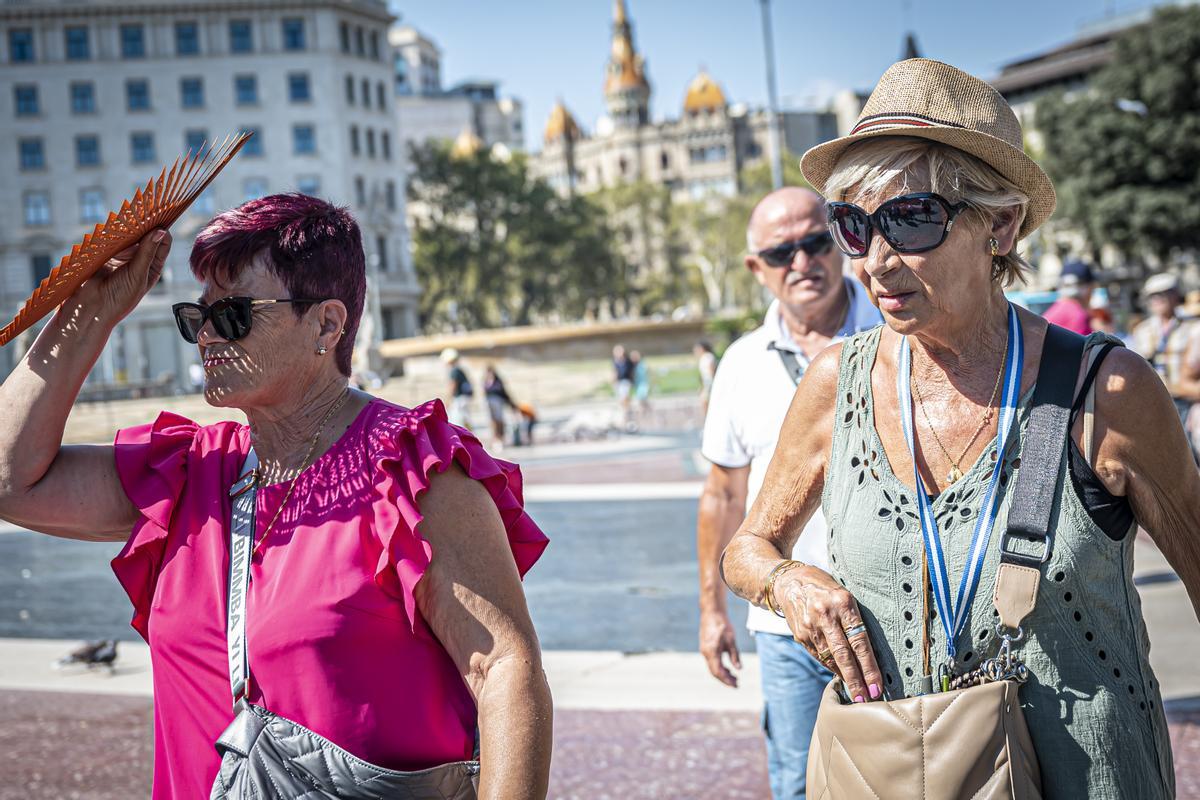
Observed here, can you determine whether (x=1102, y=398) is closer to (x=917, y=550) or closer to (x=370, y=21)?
(x=917, y=550)

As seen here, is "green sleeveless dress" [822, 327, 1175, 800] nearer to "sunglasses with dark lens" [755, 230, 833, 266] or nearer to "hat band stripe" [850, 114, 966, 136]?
"hat band stripe" [850, 114, 966, 136]

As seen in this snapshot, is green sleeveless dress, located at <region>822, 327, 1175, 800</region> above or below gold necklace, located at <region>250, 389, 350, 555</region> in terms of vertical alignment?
below

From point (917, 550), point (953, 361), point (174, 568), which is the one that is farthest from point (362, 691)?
point (953, 361)

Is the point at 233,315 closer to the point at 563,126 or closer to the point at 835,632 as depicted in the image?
the point at 835,632

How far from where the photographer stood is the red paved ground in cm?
477

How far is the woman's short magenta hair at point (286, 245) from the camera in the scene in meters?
2.30

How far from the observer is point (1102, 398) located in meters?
1.99

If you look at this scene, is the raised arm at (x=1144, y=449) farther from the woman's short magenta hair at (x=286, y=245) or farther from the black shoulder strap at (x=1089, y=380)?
the woman's short magenta hair at (x=286, y=245)

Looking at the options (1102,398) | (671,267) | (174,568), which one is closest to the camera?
(1102,398)

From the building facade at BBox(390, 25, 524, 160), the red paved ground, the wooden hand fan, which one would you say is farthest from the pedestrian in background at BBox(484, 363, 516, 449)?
the building facade at BBox(390, 25, 524, 160)

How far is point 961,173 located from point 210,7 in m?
75.1

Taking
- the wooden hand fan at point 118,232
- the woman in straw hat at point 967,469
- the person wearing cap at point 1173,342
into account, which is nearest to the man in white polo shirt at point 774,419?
the woman in straw hat at point 967,469

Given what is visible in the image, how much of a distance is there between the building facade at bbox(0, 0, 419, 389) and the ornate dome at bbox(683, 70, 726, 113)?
266 feet

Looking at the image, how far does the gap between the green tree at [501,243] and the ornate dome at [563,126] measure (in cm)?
6964
